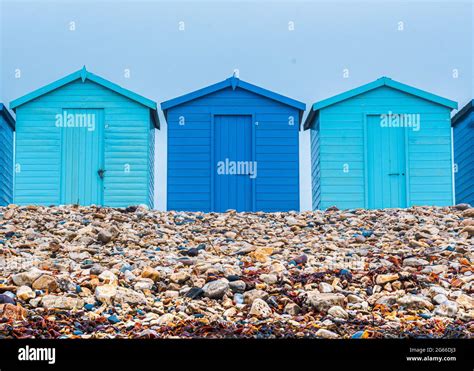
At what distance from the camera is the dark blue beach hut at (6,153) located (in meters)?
15.6

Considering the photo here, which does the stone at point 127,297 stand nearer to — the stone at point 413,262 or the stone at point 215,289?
the stone at point 215,289

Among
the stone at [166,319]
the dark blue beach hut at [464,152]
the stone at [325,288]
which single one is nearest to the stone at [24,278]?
the stone at [166,319]

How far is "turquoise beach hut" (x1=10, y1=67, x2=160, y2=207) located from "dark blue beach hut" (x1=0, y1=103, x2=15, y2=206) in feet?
4.49

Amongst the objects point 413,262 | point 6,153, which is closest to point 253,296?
point 413,262

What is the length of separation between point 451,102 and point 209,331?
1135 centimetres

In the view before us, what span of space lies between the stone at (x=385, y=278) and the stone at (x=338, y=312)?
1161 mm

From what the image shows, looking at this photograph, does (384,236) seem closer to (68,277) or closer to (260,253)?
(260,253)

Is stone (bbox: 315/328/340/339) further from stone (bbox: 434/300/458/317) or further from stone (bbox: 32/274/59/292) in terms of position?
stone (bbox: 32/274/59/292)

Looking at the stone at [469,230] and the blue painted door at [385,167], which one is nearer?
the stone at [469,230]

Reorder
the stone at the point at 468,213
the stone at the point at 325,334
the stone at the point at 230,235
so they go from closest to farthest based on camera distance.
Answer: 1. the stone at the point at 325,334
2. the stone at the point at 230,235
3. the stone at the point at 468,213

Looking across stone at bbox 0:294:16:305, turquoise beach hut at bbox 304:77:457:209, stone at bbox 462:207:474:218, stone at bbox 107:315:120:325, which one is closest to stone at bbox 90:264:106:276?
stone at bbox 0:294:16:305

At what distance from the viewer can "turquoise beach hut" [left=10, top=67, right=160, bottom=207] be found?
14125 millimetres

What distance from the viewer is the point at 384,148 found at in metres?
14.3
